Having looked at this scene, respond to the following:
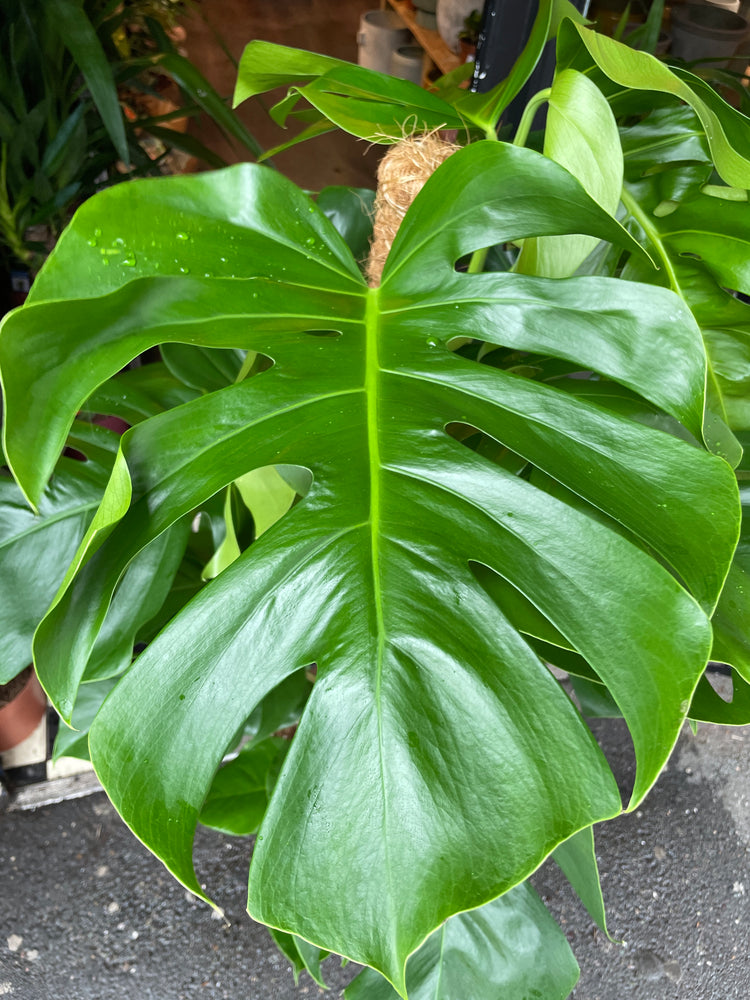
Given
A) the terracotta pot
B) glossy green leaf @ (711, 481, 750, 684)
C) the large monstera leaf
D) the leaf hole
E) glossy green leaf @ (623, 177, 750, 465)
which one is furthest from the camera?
the leaf hole

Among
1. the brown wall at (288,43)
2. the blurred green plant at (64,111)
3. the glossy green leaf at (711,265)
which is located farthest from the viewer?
the brown wall at (288,43)

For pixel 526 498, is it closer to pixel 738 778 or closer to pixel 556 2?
pixel 556 2

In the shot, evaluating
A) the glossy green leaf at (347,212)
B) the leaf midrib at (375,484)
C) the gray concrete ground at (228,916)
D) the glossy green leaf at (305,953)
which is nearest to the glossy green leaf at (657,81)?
the leaf midrib at (375,484)

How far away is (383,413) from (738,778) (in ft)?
4.68

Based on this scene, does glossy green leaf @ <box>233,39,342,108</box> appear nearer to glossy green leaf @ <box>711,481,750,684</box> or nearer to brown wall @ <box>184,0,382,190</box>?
glossy green leaf @ <box>711,481,750,684</box>

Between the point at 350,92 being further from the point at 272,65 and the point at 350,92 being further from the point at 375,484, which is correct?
the point at 375,484

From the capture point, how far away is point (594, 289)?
18.6 inches

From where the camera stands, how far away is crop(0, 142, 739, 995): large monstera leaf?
40 centimetres

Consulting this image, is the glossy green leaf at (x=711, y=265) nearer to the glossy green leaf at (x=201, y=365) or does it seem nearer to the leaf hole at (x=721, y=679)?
the glossy green leaf at (x=201, y=365)

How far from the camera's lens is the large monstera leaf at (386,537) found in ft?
1.31

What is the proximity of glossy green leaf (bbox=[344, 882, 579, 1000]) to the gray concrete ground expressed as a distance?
484mm

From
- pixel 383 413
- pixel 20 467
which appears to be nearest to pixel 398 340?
pixel 383 413

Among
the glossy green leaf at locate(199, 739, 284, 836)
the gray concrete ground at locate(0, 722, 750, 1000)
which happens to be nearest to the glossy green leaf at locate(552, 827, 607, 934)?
the glossy green leaf at locate(199, 739, 284, 836)

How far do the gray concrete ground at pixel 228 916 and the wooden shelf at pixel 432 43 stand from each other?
6.17ft
